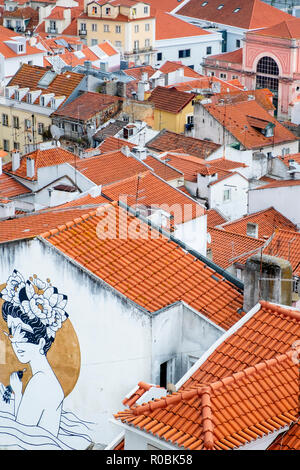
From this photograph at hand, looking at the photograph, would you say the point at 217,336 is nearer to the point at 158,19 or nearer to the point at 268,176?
the point at 268,176

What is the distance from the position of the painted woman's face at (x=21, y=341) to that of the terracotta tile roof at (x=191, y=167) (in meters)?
20.6

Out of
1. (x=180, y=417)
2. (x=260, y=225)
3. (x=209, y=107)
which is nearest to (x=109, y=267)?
(x=180, y=417)

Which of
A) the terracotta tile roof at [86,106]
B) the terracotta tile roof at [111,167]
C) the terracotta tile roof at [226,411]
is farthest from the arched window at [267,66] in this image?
the terracotta tile roof at [226,411]

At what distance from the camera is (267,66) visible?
68438mm

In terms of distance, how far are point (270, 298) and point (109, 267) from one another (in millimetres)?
2457

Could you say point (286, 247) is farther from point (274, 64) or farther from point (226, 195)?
point (274, 64)

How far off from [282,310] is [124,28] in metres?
62.8

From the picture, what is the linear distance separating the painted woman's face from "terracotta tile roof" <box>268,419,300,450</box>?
4570 millimetres

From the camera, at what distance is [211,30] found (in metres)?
83.1

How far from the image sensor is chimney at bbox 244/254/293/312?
13359 mm

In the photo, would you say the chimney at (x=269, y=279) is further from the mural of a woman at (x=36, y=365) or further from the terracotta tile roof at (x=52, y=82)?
the terracotta tile roof at (x=52, y=82)

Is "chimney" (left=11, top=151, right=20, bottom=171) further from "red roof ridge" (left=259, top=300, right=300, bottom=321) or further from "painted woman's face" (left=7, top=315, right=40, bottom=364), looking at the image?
"red roof ridge" (left=259, top=300, right=300, bottom=321)

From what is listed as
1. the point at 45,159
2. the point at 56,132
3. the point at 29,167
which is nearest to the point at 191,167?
the point at 45,159

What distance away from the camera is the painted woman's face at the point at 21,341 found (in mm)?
14445
